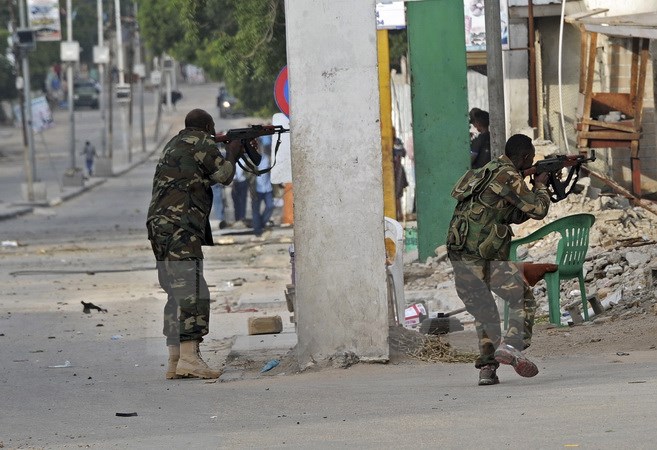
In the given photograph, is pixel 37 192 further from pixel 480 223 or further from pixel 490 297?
pixel 480 223

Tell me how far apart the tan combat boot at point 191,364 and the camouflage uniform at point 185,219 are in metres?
0.06

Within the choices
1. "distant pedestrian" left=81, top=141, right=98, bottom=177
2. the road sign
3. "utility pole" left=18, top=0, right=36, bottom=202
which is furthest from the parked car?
the road sign

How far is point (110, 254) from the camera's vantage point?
23.0m

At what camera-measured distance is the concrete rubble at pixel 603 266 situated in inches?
509

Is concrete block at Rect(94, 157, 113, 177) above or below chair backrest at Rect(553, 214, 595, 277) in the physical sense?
below

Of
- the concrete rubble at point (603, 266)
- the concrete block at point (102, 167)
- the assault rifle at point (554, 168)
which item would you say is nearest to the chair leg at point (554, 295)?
the concrete rubble at point (603, 266)

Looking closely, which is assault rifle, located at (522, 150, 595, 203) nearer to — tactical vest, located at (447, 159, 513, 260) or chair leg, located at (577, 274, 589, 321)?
tactical vest, located at (447, 159, 513, 260)

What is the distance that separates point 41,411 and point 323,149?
239 centimetres

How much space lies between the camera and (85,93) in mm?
90188

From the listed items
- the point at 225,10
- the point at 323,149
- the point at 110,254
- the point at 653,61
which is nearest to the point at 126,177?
the point at 225,10

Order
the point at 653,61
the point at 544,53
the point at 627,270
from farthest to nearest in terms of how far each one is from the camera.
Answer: the point at 544,53 < the point at 653,61 < the point at 627,270

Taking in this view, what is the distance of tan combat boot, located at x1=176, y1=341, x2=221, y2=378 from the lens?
10.1 m

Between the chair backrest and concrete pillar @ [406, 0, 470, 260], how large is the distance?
4.77 metres

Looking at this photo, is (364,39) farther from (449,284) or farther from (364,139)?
(449,284)
